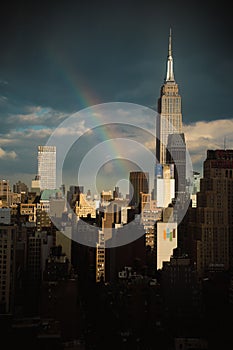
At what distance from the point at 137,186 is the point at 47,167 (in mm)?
1070

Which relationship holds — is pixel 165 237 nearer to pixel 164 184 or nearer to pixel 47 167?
pixel 47 167

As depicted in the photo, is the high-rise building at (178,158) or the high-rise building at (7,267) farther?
the high-rise building at (178,158)

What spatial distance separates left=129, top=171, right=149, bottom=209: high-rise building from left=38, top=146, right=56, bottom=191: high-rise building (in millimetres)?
737

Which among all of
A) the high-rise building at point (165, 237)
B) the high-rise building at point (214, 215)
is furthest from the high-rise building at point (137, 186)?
the high-rise building at point (214, 215)

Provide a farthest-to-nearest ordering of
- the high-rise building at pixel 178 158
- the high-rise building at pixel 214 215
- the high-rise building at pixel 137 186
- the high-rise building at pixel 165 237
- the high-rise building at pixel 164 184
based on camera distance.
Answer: the high-rise building at pixel 178 158 < the high-rise building at pixel 164 184 < the high-rise building at pixel 137 186 < the high-rise building at pixel 214 215 < the high-rise building at pixel 165 237

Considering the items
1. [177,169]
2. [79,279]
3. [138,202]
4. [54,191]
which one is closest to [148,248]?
[79,279]

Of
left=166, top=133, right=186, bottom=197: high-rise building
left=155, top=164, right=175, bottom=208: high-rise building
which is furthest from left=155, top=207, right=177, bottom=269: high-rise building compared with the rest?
left=166, top=133, right=186, bottom=197: high-rise building

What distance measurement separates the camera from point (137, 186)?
477 cm

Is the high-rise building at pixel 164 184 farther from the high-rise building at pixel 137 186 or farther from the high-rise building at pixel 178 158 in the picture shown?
the high-rise building at pixel 137 186

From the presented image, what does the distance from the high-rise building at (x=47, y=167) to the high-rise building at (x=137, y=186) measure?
0.74 metres

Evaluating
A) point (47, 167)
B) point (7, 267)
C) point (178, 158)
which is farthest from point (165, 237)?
point (178, 158)

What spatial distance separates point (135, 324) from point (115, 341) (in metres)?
0.18

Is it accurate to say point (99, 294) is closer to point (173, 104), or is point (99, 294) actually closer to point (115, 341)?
point (115, 341)

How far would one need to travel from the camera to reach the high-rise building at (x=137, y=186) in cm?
446
